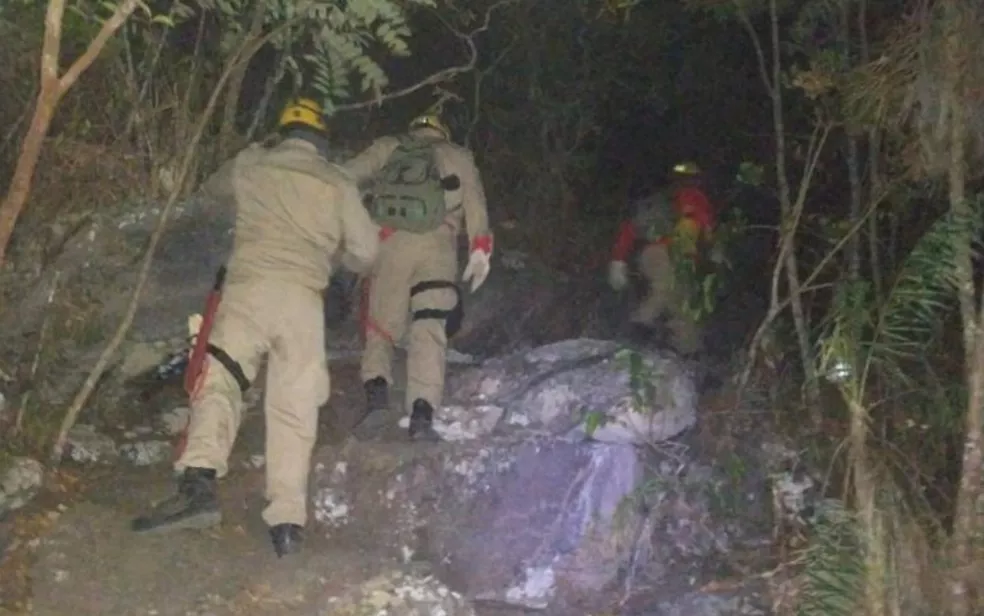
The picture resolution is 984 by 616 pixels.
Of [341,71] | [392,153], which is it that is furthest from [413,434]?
[341,71]

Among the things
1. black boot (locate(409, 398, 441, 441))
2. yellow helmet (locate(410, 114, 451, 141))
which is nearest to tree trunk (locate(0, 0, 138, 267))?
yellow helmet (locate(410, 114, 451, 141))

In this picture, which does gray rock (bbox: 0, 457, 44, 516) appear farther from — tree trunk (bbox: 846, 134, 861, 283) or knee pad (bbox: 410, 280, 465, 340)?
tree trunk (bbox: 846, 134, 861, 283)

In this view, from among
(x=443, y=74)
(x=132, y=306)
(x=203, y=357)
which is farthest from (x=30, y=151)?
(x=443, y=74)

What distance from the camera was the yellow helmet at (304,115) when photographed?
19.7ft

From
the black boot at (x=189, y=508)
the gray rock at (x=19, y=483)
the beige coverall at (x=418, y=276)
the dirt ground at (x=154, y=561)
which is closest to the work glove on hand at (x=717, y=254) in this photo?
the beige coverall at (x=418, y=276)

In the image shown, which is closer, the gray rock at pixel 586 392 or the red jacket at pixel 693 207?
the gray rock at pixel 586 392

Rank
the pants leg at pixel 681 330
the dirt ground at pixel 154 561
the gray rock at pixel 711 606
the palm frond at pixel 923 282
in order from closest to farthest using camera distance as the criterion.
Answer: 1. the palm frond at pixel 923 282
2. the dirt ground at pixel 154 561
3. the gray rock at pixel 711 606
4. the pants leg at pixel 681 330

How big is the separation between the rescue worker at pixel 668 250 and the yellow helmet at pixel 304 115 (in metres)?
2.66

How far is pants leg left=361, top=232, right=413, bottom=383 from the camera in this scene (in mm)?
6762

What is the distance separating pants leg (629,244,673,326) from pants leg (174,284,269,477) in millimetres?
3225

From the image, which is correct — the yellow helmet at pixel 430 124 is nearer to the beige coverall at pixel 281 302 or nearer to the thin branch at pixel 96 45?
the beige coverall at pixel 281 302

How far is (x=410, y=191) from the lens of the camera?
6590mm

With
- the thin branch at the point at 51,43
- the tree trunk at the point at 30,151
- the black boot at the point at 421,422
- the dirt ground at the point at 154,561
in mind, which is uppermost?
the thin branch at the point at 51,43

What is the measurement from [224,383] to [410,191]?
152 cm
